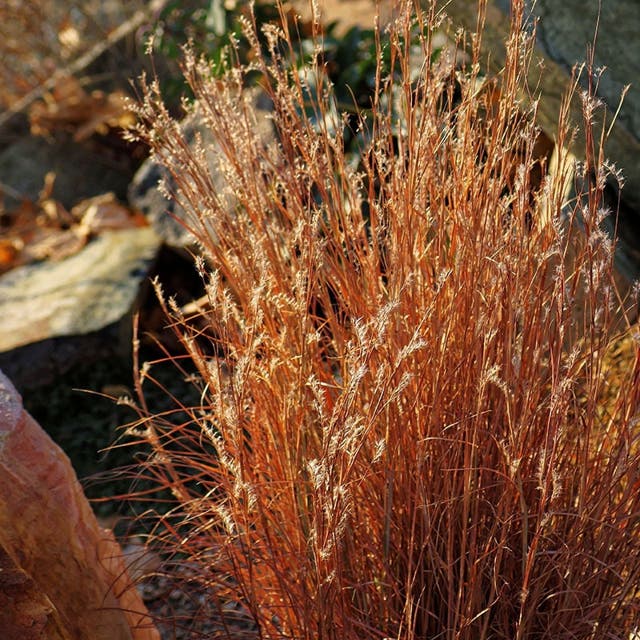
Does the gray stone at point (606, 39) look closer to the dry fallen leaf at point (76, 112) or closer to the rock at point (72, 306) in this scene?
the rock at point (72, 306)

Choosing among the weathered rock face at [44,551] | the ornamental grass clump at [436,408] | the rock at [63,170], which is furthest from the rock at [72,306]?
the ornamental grass clump at [436,408]

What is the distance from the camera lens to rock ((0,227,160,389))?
3.37 m

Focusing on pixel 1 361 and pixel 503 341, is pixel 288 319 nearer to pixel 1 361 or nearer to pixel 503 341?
pixel 503 341

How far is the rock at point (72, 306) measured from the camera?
11.1 ft

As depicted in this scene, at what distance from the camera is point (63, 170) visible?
5152 millimetres

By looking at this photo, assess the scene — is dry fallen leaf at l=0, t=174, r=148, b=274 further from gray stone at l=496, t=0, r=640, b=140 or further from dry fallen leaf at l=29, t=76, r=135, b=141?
gray stone at l=496, t=0, r=640, b=140

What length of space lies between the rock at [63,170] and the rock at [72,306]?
107cm

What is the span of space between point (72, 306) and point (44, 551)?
1974 millimetres

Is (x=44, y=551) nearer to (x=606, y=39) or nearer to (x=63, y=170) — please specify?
(x=606, y=39)

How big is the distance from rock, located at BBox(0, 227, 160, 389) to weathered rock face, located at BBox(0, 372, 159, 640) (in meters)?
1.62

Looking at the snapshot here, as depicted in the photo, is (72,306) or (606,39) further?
(72,306)

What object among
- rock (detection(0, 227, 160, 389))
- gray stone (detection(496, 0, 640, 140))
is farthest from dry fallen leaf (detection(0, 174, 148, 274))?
gray stone (detection(496, 0, 640, 140))

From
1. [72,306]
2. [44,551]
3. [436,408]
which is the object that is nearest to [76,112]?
[72,306]

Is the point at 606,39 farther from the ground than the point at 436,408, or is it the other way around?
the point at 606,39
